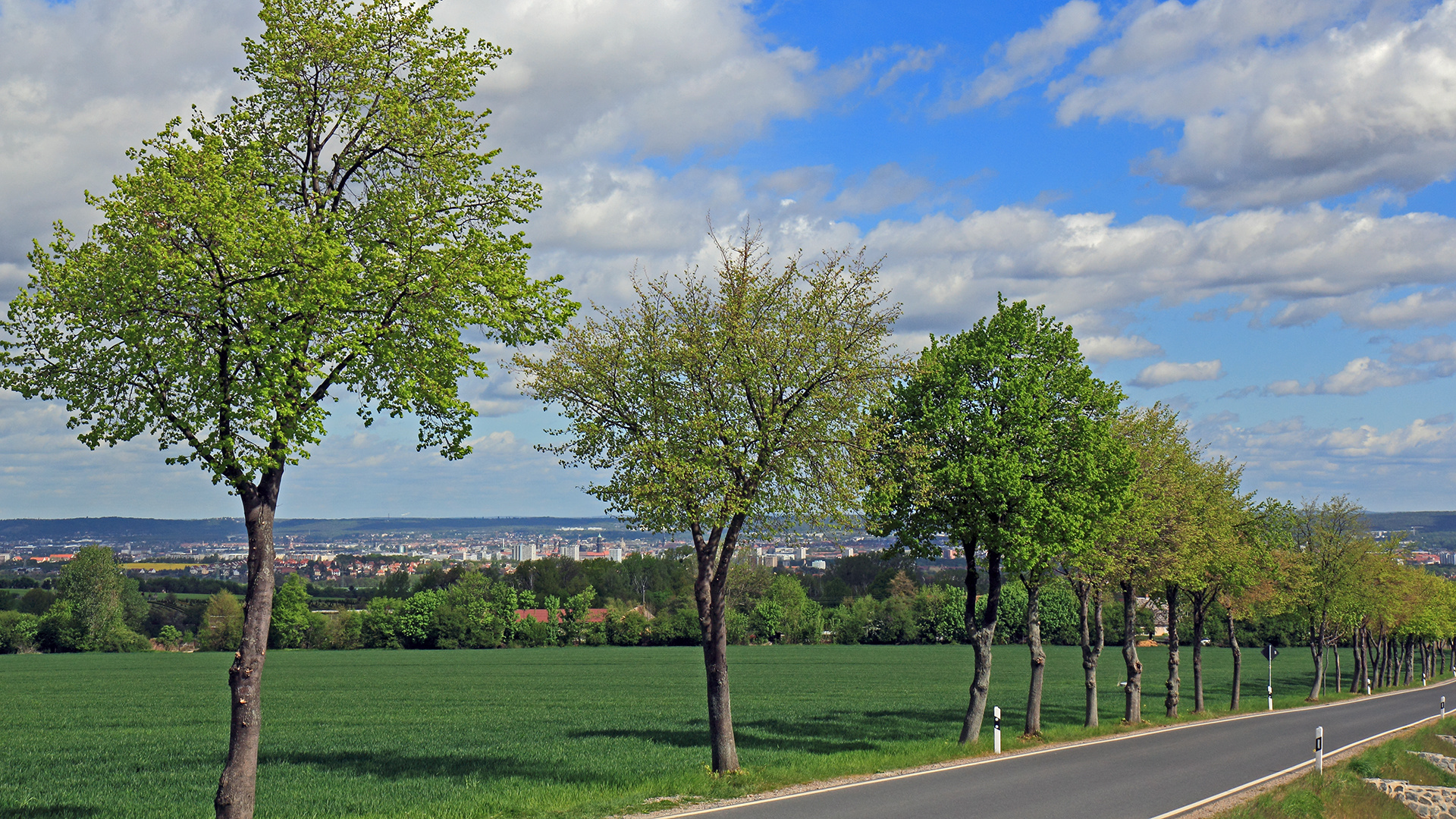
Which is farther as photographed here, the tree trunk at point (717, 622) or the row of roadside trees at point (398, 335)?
the tree trunk at point (717, 622)

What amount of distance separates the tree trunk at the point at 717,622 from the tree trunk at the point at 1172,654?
2670cm

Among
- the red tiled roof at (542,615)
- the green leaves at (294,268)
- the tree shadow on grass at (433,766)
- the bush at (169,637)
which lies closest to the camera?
the green leaves at (294,268)

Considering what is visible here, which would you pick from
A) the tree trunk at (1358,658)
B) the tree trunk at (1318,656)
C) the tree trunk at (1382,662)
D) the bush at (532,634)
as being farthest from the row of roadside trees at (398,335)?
the bush at (532,634)

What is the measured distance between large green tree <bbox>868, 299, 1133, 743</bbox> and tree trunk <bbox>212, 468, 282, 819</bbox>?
46.6 feet

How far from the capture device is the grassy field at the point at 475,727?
61.7ft

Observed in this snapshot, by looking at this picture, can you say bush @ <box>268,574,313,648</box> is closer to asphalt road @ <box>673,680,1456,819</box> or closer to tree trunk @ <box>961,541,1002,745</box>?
asphalt road @ <box>673,680,1456,819</box>

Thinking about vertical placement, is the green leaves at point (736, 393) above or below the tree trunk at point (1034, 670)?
above

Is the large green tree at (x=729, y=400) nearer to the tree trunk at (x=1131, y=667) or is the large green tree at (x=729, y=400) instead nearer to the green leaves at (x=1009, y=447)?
the green leaves at (x=1009, y=447)

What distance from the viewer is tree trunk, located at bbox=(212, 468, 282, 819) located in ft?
41.8

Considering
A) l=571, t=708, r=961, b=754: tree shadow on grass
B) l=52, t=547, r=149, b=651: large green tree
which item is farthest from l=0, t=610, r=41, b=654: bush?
l=571, t=708, r=961, b=754: tree shadow on grass

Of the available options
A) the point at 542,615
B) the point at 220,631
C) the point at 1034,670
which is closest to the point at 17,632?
the point at 220,631

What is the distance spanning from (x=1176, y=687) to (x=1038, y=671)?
1608cm

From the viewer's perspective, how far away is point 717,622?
62.6 feet

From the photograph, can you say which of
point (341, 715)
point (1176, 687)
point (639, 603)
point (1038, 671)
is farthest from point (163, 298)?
point (639, 603)
